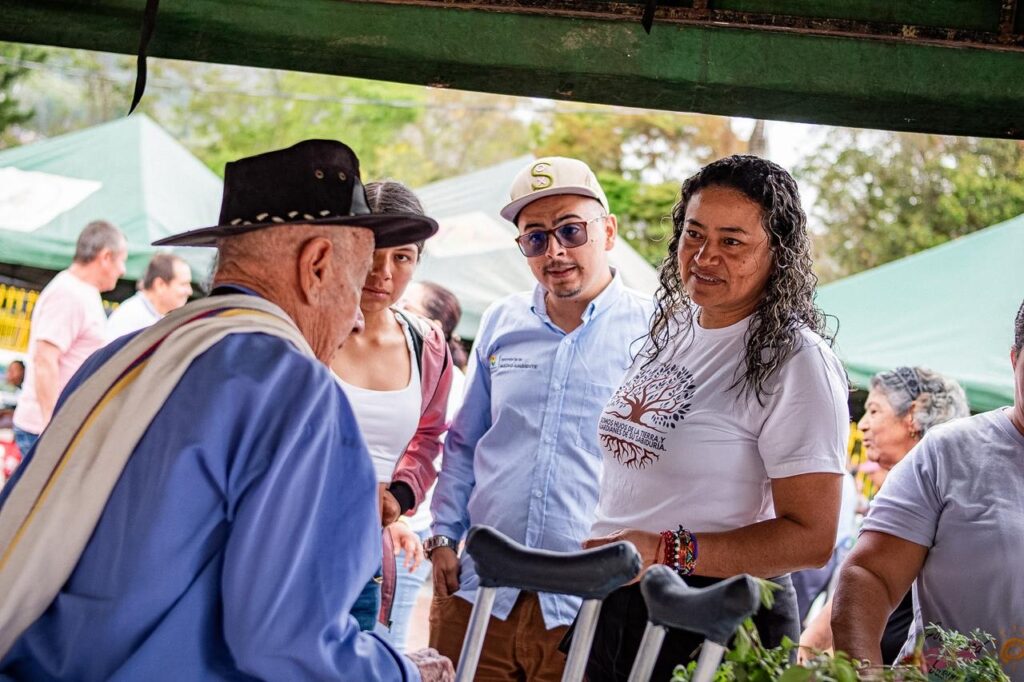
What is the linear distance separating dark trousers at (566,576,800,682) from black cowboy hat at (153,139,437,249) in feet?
3.38

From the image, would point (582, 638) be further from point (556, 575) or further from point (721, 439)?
point (721, 439)

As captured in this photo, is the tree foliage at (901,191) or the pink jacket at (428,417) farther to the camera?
the tree foliage at (901,191)

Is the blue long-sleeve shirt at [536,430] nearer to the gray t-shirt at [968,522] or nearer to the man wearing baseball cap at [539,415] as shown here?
the man wearing baseball cap at [539,415]

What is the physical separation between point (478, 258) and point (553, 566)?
871 cm

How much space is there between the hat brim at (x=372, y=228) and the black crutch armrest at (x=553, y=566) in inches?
30.5

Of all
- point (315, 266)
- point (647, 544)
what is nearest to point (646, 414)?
point (647, 544)

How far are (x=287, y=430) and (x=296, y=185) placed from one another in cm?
54

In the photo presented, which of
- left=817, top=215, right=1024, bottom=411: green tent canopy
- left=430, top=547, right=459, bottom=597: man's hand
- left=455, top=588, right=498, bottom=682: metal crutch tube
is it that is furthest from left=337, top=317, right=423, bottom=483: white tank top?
left=817, top=215, right=1024, bottom=411: green tent canopy

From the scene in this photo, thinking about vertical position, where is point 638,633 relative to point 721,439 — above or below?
below

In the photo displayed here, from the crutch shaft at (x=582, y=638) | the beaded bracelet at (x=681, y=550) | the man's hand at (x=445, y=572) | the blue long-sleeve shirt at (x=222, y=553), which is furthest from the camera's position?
the man's hand at (x=445, y=572)

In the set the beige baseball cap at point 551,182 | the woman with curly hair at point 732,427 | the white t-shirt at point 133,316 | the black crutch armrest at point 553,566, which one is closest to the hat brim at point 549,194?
the beige baseball cap at point 551,182

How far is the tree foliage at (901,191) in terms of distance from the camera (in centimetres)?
2258

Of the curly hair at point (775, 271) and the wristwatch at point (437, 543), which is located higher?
the curly hair at point (775, 271)

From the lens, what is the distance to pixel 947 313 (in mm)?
8680
